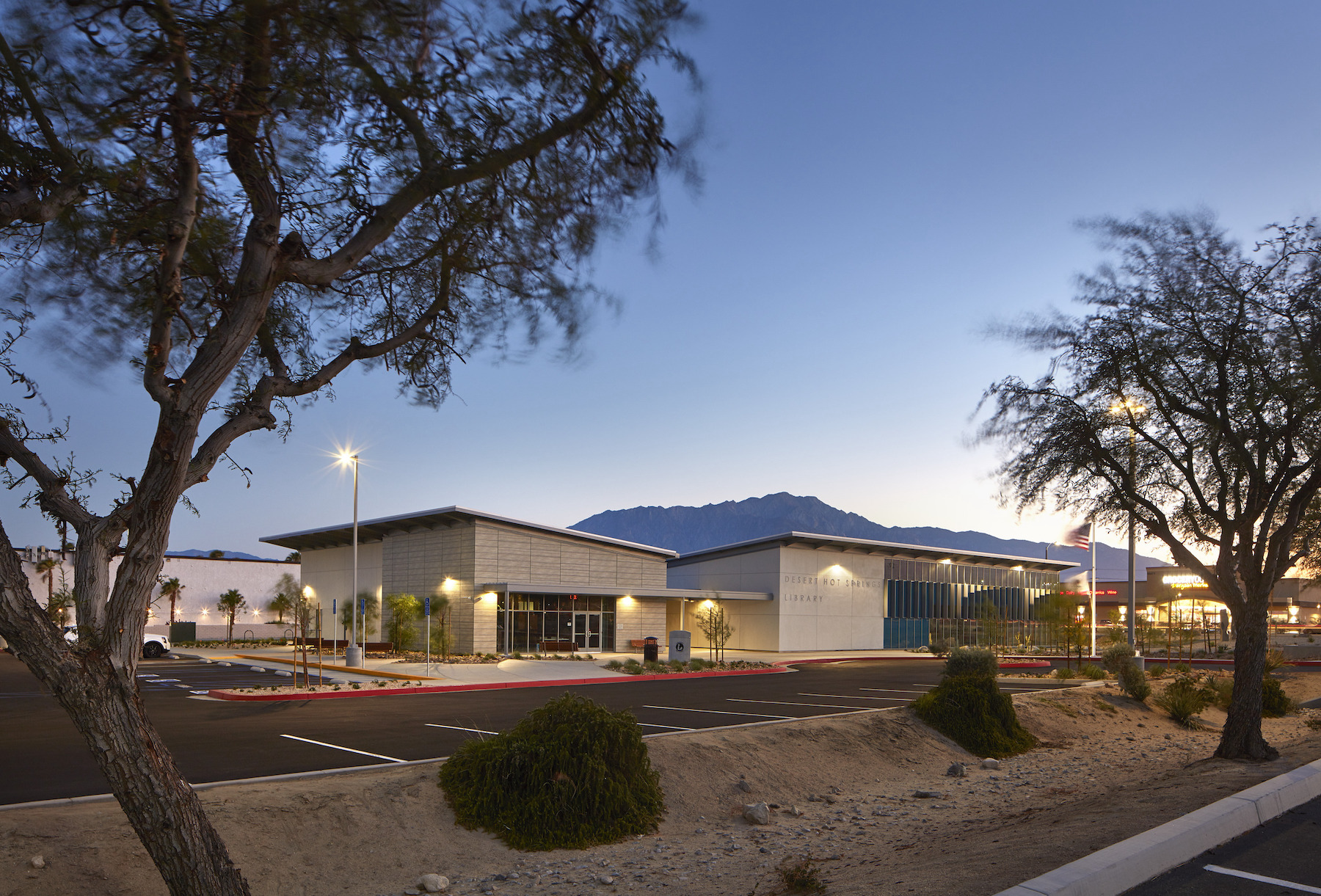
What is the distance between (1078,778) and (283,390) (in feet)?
43.8

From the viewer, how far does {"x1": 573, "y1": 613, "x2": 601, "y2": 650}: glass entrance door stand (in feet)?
139

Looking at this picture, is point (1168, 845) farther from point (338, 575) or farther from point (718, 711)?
point (338, 575)

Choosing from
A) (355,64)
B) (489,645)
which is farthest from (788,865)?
(489,645)

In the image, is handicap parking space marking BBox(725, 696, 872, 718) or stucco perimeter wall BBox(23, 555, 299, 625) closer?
handicap parking space marking BBox(725, 696, 872, 718)

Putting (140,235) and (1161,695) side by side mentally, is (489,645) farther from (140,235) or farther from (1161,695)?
(140,235)

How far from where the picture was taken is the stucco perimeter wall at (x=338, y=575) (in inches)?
1794

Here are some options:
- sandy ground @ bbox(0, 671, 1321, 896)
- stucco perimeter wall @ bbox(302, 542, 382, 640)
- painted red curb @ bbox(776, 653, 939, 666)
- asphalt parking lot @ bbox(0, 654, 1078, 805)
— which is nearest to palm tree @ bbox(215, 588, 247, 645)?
stucco perimeter wall @ bbox(302, 542, 382, 640)

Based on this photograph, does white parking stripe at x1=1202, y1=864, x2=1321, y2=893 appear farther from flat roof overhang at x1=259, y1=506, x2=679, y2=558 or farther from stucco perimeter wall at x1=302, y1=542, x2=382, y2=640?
stucco perimeter wall at x1=302, y1=542, x2=382, y2=640

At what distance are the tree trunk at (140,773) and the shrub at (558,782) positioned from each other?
432 centimetres

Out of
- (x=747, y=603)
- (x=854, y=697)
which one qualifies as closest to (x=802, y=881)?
(x=854, y=697)

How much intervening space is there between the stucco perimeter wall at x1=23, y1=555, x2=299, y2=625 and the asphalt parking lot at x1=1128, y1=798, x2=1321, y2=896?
67.5 meters

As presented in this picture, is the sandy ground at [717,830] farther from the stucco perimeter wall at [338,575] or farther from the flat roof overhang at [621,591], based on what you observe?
the stucco perimeter wall at [338,575]

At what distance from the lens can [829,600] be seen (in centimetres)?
5059

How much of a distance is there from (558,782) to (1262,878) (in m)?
6.33
